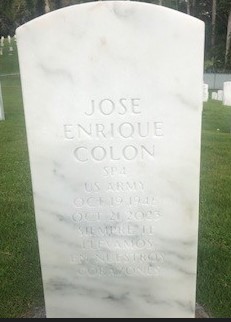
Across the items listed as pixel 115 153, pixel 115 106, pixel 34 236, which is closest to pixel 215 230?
pixel 34 236

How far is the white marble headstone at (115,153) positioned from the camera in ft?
7.10

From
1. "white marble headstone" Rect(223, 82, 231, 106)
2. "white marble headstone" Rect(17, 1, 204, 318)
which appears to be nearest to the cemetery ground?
"white marble headstone" Rect(17, 1, 204, 318)

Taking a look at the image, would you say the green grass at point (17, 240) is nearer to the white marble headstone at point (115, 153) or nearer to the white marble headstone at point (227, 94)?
the white marble headstone at point (115, 153)

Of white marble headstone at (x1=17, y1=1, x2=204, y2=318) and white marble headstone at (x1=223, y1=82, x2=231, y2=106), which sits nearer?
white marble headstone at (x1=17, y1=1, x2=204, y2=318)

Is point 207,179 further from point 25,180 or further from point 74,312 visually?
point 74,312

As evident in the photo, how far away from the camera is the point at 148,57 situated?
2180 millimetres

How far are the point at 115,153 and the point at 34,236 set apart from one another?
2030 millimetres

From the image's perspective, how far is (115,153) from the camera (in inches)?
92.8

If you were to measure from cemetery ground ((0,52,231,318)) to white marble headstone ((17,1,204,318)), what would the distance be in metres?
0.54

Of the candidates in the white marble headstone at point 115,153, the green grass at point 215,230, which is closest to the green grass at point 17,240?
the white marble headstone at point 115,153

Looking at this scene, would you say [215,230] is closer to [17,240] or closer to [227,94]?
[17,240]

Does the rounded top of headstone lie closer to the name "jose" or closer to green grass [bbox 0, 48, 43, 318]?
the name "jose"

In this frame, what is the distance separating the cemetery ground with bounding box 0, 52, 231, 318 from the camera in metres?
3.12

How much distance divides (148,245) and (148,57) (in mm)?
1031
